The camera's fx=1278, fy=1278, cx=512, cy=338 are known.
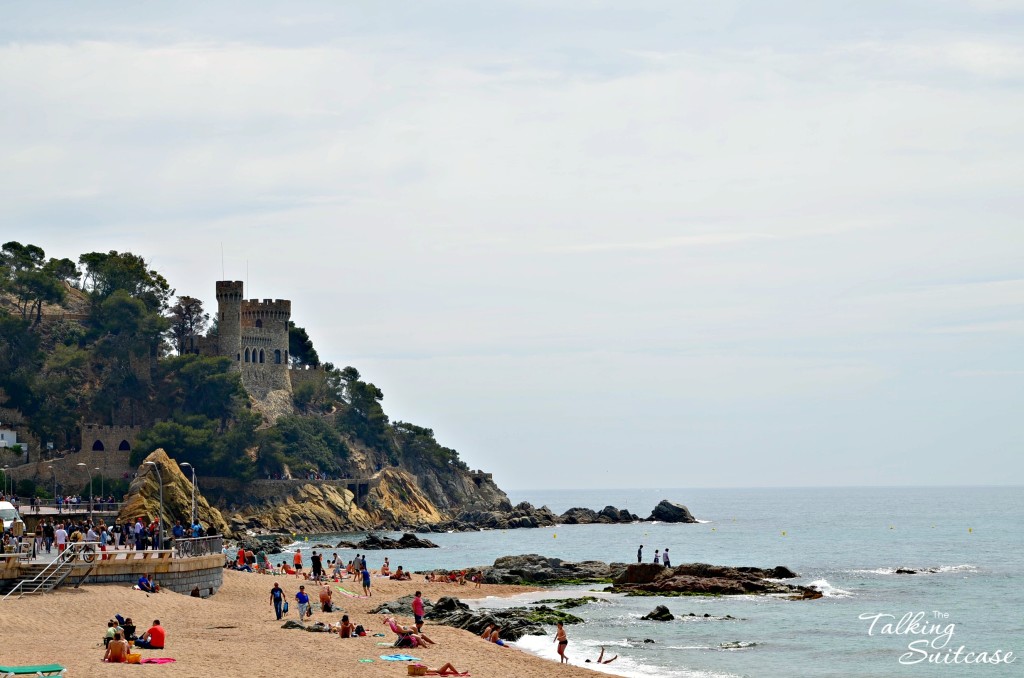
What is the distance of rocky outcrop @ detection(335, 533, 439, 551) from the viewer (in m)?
77.0

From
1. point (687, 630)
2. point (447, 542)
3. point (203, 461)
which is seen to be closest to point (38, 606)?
point (687, 630)

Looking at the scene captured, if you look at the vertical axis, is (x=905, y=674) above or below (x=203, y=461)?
below

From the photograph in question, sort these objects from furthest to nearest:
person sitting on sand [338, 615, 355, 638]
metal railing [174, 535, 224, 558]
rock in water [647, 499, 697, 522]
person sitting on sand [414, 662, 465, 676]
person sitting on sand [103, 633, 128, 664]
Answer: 1. rock in water [647, 499, 697, 522]
2. metal railing [174, 535, 224, 558]
3. person sitting on sand [338, 615, 355, 638]
4. person sitting on sand [414, 662, 465, 676]
5. person sitting on sand [103, 633, 128, 664]

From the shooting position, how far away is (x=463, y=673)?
2666 cm

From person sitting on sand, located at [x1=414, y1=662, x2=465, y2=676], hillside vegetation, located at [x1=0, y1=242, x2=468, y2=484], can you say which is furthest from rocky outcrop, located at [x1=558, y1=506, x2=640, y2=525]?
person sitting on sand, located at [x1=414, y1=662, x2=465, y2=676]

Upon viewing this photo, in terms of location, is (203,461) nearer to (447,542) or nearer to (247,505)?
(247,505)

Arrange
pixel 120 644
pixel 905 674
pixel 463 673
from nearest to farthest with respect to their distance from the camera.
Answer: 1. pixel 120 644
2. pixel 463 673
3. pixel 905 674

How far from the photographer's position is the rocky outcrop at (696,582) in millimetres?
48562

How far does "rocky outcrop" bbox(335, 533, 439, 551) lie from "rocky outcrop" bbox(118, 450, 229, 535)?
9470 mm

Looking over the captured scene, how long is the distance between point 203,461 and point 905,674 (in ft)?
228

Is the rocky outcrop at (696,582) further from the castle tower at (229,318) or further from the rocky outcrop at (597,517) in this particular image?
the rocky outcrop at (597,517)

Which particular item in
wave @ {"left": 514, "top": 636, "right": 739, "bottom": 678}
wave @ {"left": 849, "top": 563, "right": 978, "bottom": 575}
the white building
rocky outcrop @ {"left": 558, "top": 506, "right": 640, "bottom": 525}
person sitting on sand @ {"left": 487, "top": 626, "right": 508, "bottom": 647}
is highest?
the white building

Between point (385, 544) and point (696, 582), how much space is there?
107 ft

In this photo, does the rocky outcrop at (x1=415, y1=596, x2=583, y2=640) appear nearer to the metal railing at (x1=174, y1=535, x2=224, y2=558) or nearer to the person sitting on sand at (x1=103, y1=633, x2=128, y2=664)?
the metal railing at (x1=174, y1=535, x2=224, y2=558)
